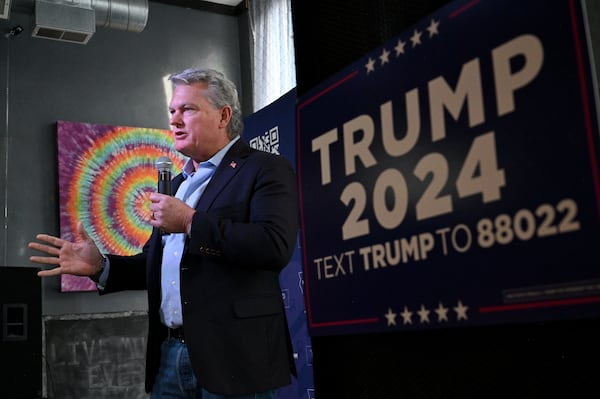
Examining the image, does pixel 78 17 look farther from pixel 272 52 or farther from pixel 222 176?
pixel 222 176

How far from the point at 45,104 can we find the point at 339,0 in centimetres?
417

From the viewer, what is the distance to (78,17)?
163 inches

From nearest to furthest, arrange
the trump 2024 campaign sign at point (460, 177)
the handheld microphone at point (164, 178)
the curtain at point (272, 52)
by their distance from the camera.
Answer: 1. the trump 2024 campaign sign at point (460, 177)
2. the handheld microphone at point (164, 178)
3. the curtain at point (272, 52)

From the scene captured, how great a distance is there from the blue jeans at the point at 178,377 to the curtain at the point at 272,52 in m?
3.39

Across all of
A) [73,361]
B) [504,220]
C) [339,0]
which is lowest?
[73,361]

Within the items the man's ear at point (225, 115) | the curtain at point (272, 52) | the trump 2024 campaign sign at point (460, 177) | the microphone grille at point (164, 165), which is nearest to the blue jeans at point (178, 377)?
the microphone grille at point (164, 165)

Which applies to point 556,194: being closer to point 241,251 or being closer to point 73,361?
point 241,251

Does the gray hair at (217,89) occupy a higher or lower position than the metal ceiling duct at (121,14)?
lower

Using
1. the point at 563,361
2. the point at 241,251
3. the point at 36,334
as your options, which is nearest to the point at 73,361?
the point at 36,334

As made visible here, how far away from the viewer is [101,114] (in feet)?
15.8

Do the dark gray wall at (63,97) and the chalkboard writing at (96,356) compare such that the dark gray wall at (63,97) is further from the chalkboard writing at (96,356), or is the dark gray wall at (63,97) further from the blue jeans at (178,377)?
the blue jeans at (178,377)

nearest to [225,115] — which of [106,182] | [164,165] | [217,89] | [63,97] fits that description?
[217,89]

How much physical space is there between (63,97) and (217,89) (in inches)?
125

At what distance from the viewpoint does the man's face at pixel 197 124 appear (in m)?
1.82
